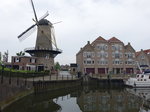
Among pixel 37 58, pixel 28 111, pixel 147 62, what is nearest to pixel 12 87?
pixel 28 111

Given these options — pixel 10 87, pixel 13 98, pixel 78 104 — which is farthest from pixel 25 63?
pixel 10 87

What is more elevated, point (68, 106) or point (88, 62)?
point (88, 62)

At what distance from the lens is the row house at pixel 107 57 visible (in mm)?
69750

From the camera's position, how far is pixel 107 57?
7106 cm

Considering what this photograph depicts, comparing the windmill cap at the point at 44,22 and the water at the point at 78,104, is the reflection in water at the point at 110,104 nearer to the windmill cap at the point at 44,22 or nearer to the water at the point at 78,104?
the water at the point at 78,104

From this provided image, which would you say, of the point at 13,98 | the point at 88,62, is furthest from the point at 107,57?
the point at 13,98

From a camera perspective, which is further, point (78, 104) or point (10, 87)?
point (78, 104)

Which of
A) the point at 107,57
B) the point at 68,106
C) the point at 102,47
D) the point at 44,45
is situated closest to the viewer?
the point at 68,106

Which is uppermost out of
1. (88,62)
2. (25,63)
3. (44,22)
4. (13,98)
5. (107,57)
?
(44,22)

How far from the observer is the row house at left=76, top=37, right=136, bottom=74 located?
69.8 meters

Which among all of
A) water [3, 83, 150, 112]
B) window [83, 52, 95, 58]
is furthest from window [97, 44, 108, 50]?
water [3, 83, 150, 112]

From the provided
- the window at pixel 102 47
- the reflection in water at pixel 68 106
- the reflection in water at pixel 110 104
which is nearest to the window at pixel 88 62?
the window at pixel 102 47

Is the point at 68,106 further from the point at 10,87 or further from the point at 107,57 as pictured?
the point at 107,57

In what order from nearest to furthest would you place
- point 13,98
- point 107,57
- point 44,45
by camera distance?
1. point 13,98
2. point 44,45
3. point 107,57
